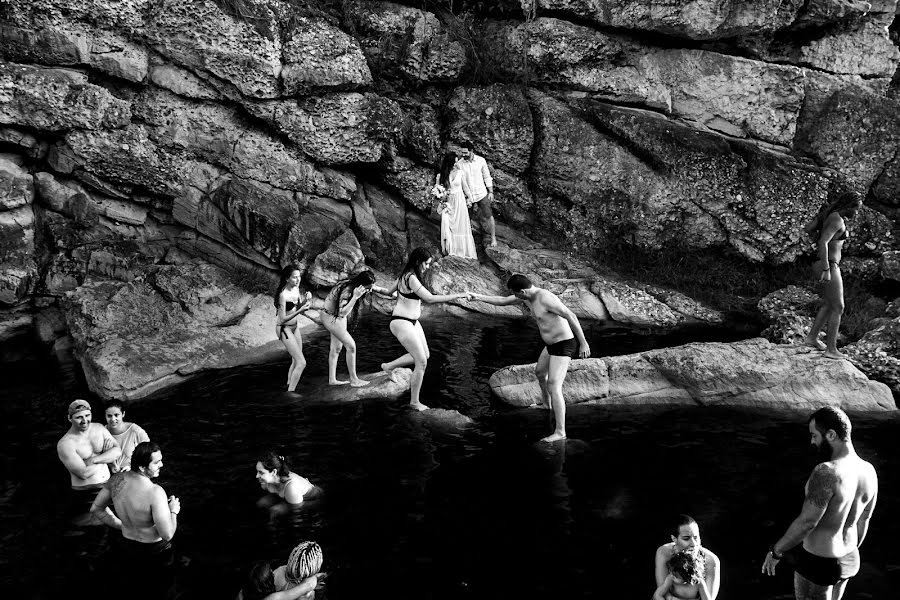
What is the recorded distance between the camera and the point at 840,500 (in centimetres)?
657

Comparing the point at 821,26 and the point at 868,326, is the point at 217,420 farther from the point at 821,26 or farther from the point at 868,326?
the point at 821,26

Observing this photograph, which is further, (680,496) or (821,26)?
(821,26)

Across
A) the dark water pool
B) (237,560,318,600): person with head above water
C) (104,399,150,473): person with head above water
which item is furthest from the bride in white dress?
(237,560,318,600): person with head above water

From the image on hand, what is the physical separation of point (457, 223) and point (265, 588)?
503 inches

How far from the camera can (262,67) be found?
59.3 ft

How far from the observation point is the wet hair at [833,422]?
658 cm

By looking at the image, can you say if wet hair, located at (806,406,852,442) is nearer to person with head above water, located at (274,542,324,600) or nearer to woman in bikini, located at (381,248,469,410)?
person with head above water, located at (274,542,324,600)

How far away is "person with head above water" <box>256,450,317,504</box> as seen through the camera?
982 cm

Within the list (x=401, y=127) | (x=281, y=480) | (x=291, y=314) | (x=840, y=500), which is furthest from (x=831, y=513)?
(x=401, y=127)

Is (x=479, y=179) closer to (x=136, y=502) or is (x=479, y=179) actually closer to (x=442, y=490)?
(x=442, y=490)

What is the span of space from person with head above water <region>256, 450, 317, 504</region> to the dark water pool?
0.69 ft

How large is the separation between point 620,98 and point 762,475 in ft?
41.4

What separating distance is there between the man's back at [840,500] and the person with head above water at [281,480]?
597 cm

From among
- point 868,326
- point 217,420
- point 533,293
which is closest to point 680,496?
point 533,293
